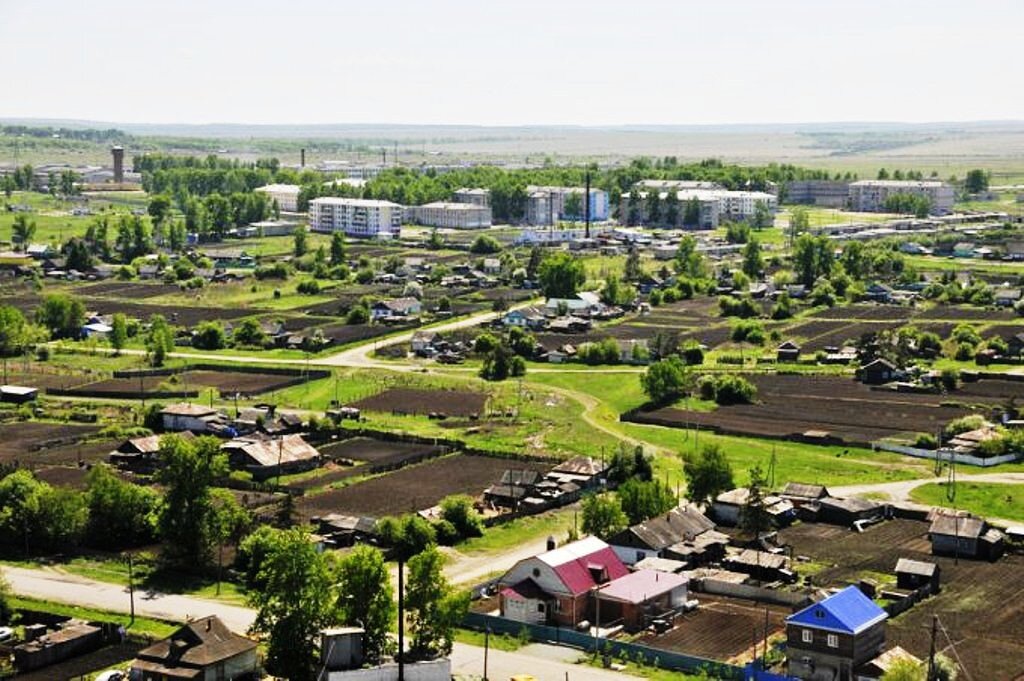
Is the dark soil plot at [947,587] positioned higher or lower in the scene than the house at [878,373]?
lower

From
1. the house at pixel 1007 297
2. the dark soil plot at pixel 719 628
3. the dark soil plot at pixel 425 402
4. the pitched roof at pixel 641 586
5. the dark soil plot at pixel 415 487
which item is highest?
the house at pixel 1007 297

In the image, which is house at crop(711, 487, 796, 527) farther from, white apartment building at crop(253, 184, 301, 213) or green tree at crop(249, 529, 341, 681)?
white apartment building at crop(253, 184, 301, 213)

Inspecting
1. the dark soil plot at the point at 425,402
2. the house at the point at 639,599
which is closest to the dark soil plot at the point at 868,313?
the dark soil plot at the point at 425,402

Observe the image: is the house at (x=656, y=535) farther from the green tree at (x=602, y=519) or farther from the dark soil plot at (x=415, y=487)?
the dark soil plot at (x=415, y=487)

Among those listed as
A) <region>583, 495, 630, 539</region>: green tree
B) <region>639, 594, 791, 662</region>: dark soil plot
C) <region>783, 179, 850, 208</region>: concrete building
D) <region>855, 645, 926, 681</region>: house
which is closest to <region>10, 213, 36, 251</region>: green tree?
<region>783, 179, 850, 208</region>: concrete building

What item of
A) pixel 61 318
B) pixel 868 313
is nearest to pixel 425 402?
pixel 61 318

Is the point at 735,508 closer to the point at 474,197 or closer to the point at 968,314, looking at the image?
the point at 968,314

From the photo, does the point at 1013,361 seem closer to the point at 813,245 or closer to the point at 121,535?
the point at 813,245
